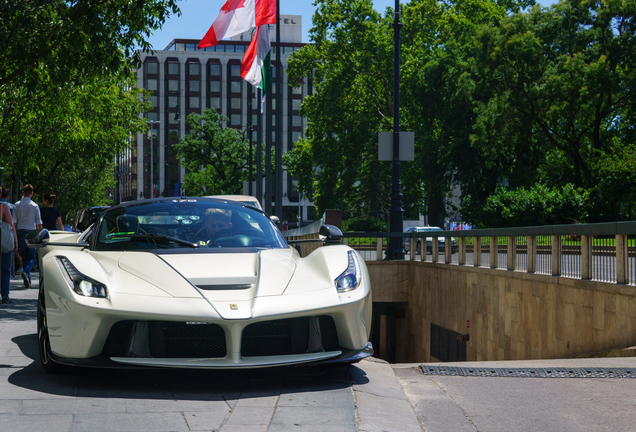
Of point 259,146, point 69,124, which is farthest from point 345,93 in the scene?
point 69,124

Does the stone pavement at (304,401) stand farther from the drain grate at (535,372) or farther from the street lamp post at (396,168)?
the street lamp post at (396,168)

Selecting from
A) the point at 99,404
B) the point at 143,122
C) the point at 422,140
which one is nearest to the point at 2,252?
the point at 99,404

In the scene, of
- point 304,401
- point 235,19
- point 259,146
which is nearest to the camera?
point 304,401

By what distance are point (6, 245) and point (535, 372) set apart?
23.7ft

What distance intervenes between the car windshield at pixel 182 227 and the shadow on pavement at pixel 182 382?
0.96 metres

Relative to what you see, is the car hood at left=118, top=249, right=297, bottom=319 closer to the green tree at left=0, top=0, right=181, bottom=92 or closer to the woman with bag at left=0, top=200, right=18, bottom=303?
the woman with bag at left=0, top=200, right=18, bottom=303

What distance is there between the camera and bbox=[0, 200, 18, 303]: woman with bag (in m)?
10.1

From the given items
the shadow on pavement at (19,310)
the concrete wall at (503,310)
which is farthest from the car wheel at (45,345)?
the concrete wall at (503,310)

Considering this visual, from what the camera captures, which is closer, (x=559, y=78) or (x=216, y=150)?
(x=559, y=78)

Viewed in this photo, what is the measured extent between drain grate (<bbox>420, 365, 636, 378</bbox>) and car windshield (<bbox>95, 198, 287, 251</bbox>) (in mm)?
1540

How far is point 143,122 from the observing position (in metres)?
33.3

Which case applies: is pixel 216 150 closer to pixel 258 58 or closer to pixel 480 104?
pixel 480 104

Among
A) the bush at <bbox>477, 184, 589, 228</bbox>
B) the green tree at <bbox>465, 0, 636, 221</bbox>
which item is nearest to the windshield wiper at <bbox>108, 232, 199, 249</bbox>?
the bush at <bbox>477, 184, 589, 228</bbox>

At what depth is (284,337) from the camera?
4.65 meters
